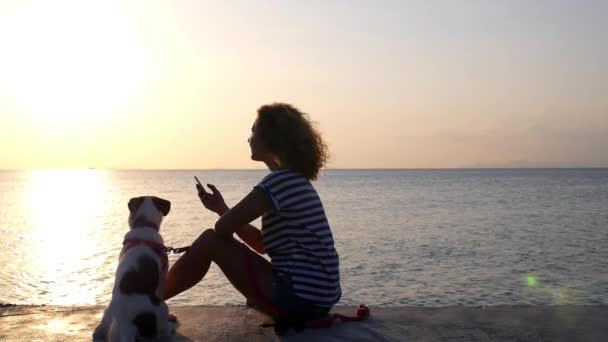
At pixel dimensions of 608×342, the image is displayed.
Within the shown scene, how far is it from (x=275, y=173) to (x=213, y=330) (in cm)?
136

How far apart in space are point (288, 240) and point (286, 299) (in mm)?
423

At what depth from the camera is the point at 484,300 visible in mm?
9914

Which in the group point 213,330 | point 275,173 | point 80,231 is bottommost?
point 80,231

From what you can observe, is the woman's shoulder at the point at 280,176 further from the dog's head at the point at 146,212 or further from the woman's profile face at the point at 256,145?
the dog's head at the point at 146,212

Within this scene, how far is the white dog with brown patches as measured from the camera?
3771mm

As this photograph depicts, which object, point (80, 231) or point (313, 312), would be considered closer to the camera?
point (313, 312)

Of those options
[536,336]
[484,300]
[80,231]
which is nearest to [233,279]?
[536,336]

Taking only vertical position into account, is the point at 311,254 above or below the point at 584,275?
above

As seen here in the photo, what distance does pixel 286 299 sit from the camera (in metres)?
4.25

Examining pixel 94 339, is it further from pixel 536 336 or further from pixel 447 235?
pixel 447 235

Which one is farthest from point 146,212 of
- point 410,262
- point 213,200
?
point 410,262

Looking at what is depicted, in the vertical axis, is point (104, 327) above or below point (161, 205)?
below

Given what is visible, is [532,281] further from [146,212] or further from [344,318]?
[146,212]

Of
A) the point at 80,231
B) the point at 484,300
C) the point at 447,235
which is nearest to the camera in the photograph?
the point at 484,300
